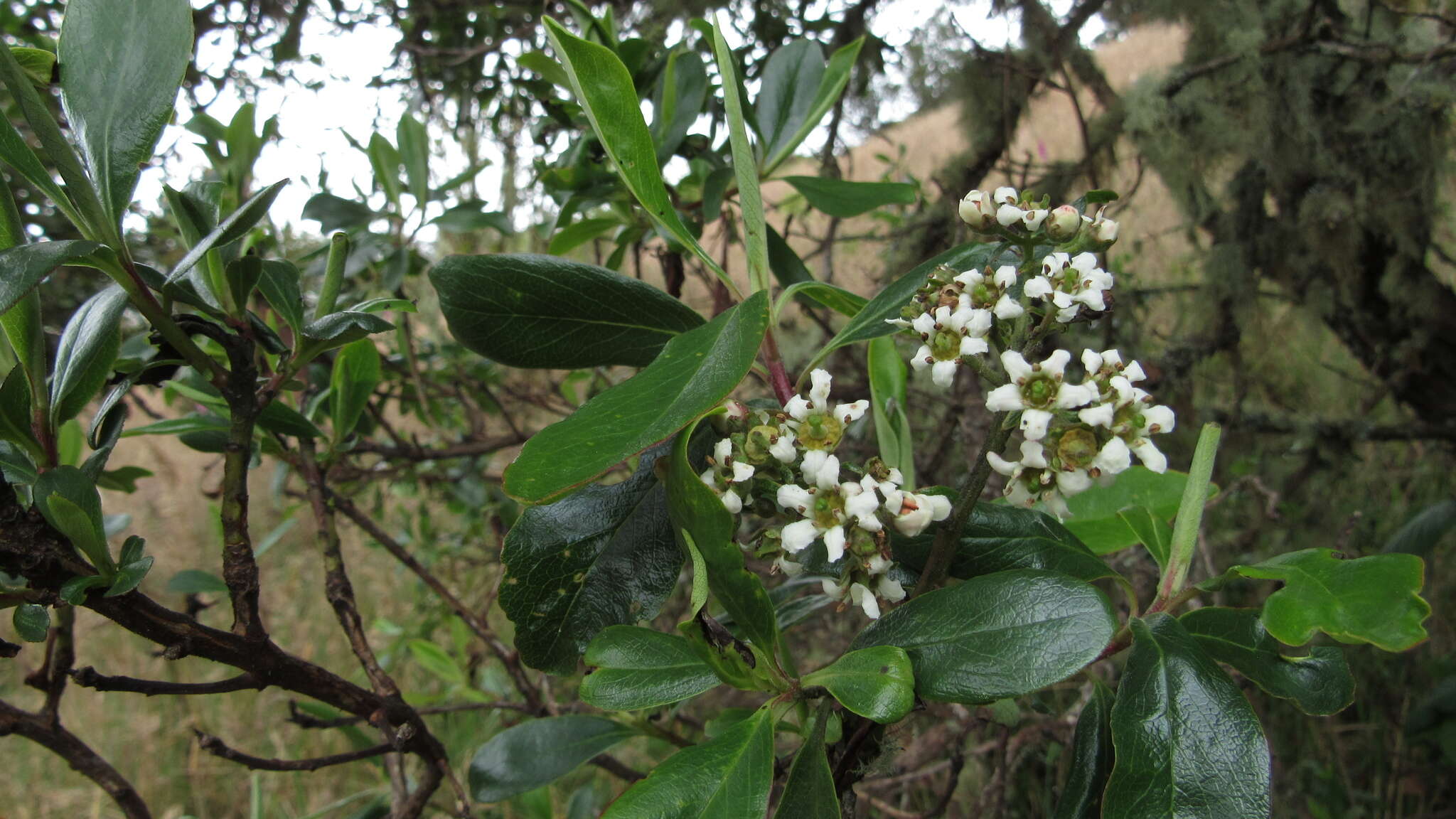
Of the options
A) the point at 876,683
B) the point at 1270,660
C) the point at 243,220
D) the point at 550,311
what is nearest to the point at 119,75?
the point at 243,220

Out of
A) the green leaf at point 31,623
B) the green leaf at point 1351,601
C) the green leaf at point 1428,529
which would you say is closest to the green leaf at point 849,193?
the green leaf at point 1351,601

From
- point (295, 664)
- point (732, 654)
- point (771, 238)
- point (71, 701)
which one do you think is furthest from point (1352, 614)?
point (71, 701)

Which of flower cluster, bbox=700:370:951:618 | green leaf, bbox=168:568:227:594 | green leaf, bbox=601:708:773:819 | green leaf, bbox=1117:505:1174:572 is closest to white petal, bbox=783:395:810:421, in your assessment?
flower cluster, bbox=700:370:951:618

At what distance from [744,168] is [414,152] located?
87cm

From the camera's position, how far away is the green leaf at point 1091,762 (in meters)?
0.65

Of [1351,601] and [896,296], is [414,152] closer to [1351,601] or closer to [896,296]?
[896,296]

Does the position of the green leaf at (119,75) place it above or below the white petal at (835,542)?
above

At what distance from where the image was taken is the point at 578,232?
46.6 inches

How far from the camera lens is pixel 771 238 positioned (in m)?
0.97

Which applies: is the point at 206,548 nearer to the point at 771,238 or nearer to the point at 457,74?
the point at 457,74

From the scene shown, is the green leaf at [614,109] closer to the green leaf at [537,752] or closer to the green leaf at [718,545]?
the green leaf at [718,545]

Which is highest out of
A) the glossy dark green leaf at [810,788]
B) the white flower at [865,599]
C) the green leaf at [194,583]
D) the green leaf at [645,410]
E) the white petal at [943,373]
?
the green leaf at [645,410]

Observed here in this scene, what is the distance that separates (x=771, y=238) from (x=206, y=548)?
4579 millimetres

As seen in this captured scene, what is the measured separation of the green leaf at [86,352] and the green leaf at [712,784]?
19.9 inches
